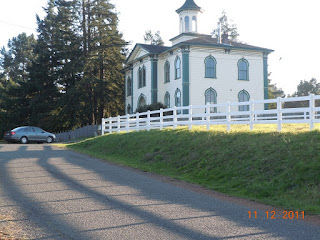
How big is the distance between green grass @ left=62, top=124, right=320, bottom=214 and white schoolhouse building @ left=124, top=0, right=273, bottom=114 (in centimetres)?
1584

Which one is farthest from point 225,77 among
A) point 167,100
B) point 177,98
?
point 167,100

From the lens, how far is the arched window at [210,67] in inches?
1346

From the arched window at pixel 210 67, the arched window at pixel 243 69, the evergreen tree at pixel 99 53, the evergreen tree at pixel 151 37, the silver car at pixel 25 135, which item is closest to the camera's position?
the silver car at pixel 25 135

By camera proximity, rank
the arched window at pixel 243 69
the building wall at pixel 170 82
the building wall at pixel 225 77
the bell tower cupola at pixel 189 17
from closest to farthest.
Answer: the building wall at pixel 225 77, the building wall at pixel 170 82, the arched window at pixel 243 69, the bell tower cupola at pixel 189 17

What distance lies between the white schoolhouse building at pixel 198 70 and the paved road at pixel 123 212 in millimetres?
22368

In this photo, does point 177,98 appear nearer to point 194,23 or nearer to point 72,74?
point 194,23

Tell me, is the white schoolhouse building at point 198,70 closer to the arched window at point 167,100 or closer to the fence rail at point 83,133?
the arched window at point 167,100

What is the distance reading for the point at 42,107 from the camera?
50438 millimetres

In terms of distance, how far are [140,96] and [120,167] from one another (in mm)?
25466

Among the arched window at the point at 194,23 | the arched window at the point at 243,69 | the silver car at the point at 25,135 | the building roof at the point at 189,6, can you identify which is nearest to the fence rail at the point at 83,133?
the silver car at the point at 25,135

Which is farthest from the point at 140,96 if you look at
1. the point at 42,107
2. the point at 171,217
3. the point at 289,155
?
the point at 171,217

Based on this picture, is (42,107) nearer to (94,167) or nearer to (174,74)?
(174,74)

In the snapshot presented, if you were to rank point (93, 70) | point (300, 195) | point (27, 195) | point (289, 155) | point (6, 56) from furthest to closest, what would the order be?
point (6, 56) < point (93, 70) < point (289, 155) < point (27, 195) < point (300, 195)

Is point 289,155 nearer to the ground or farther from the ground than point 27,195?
farther from the ground
